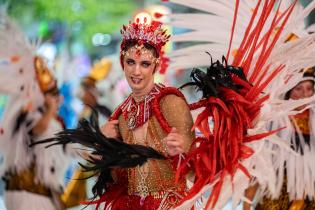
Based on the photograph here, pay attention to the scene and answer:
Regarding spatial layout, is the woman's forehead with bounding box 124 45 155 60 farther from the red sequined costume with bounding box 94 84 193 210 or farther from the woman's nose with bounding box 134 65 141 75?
the red sequined costume with bounding box 94 84 193 210

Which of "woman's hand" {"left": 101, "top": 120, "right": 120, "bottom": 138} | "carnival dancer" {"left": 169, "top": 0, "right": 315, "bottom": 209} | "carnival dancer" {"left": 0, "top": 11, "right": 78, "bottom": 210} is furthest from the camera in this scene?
"carnival dancer" {"left": 0, "top": 11, "right": 78, "bottom": 210}

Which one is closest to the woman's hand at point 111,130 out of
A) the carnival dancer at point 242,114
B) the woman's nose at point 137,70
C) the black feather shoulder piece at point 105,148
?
the black feather shoulder piece at point 105,148

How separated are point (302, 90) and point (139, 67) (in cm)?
205

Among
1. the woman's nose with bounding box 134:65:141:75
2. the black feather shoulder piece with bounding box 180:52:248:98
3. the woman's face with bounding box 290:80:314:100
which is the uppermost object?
the woman's nose with bounding box 134:65:141:75

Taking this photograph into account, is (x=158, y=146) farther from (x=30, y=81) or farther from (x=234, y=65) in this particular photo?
(x=30, y=81)

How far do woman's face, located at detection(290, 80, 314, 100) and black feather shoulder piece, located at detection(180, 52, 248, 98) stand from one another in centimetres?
181

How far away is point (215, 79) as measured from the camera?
3.33m

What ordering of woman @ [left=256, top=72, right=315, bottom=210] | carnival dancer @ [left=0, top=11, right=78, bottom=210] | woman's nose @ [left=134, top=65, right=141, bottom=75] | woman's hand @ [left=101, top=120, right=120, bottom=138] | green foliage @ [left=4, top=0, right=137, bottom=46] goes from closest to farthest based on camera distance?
woman's nose @ [left=134, top=65, right=141, bottom=75], woman's hand @ [left=101, top=120, right=120, bottom=138], woman @ [left=256, top=72, right=315, bottom=210], carnival dancer @ [left=0, top=11, right=78, bottom=210], green foliage @ [left=4, top=0, right=137, bottom=46]

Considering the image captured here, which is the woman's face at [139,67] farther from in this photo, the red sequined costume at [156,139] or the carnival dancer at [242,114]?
the carnival dancer at [242,114]

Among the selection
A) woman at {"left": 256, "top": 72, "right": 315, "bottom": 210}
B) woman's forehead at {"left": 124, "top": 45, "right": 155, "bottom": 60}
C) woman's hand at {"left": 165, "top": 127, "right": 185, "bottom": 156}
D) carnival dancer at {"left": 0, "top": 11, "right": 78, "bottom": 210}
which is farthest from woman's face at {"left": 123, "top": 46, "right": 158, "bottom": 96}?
carnival dancer at {"left": 0, "top": 11, "right": 78, "bottom": 210}

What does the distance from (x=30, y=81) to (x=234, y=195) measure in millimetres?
3358

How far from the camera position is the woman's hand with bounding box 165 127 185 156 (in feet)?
10.5

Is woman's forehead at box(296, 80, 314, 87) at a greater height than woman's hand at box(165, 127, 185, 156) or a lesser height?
greater

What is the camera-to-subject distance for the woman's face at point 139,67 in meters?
3.45
